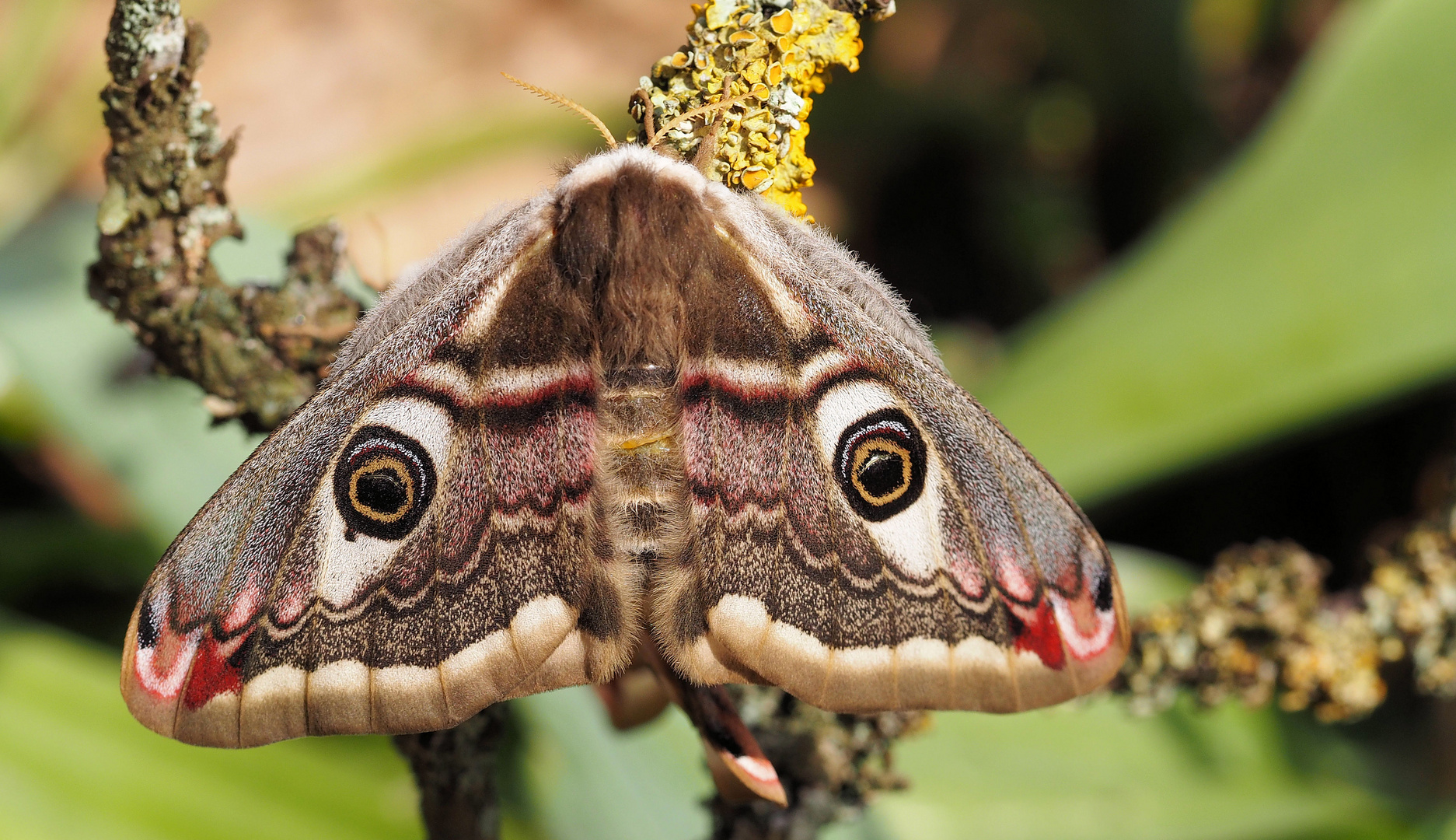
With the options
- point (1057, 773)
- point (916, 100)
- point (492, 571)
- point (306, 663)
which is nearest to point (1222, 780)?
point (1057, 773)

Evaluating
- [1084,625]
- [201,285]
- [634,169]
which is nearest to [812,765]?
[1084,625]

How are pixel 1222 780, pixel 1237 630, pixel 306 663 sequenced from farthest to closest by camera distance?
pixel 1222 780
pixel 1237 630
pixel 306 663

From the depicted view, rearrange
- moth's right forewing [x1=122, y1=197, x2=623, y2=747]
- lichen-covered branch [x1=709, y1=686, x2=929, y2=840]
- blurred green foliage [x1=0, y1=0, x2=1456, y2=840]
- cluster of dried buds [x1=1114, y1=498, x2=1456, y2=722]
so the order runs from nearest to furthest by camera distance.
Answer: moth's right forewing [x1=122, y1=197, x2=623, y2=747]
lichen-covered branch [x1=709, y1=686, x2=929, y2=840]
cluster of dried buds [x1=1114, y1=498, x2=1456, y2=722]
blurred green foliage [x1=0, y1=0, x2=1456, y2=840]

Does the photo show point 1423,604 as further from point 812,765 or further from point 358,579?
point 358,579

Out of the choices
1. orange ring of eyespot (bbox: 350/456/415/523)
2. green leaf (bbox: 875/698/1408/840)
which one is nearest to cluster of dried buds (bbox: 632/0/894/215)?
orange ring of eyespot (bbox: 350/456/415/523)

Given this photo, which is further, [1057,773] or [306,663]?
[1057,773]

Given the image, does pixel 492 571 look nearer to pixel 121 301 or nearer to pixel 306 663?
pixel 306 663

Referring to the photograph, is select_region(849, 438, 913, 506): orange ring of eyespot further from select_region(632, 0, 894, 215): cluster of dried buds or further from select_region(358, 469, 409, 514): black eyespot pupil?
select_region(358, 469, 409, 514): black eyespot pupil
